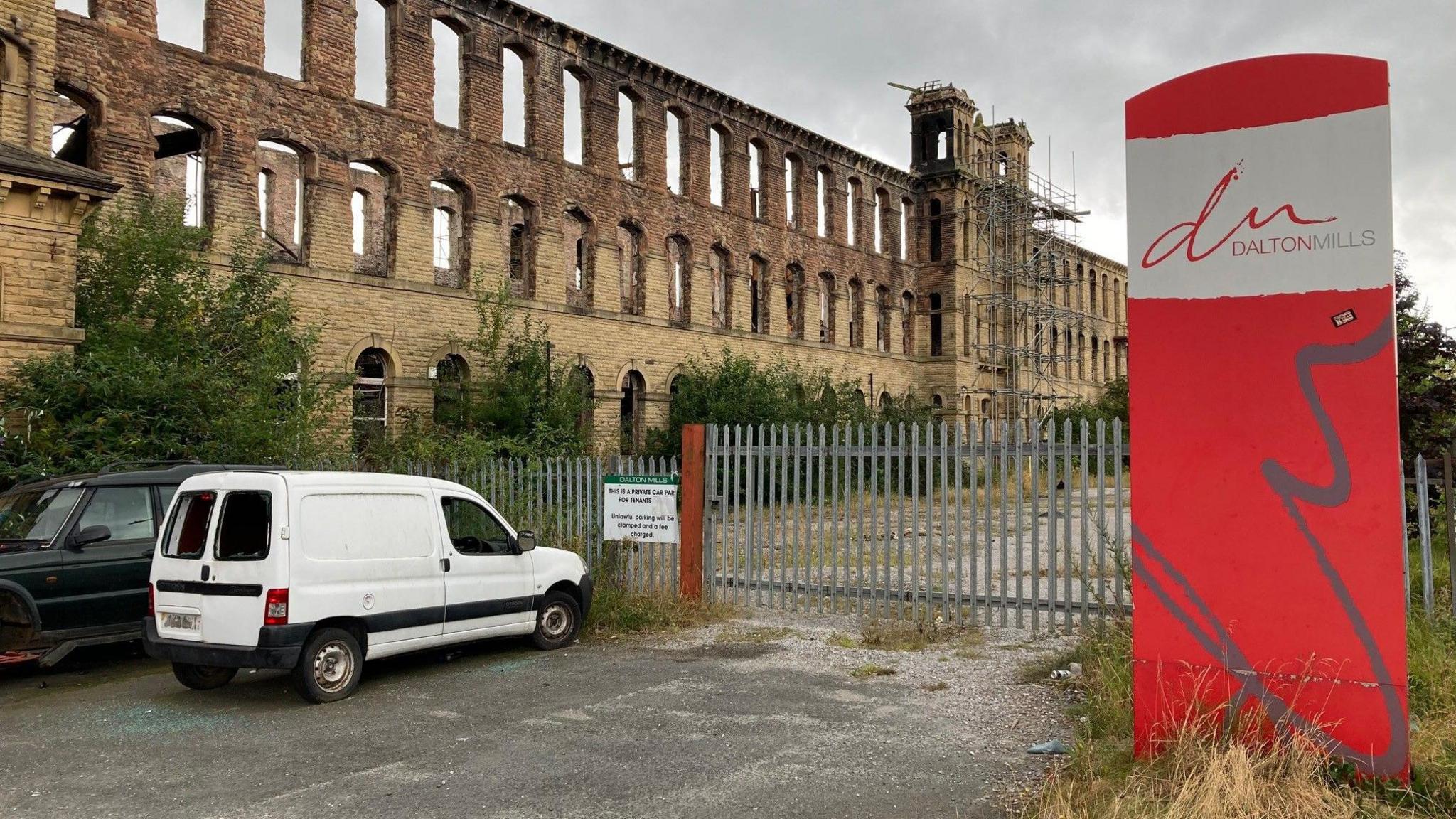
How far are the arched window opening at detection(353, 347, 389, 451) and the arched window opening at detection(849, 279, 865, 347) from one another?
19330mm

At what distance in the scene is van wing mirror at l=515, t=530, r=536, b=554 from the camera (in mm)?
9406

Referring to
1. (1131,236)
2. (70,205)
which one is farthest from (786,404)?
(1131,236)

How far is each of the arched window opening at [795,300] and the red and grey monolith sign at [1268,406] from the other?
2830 centimetres

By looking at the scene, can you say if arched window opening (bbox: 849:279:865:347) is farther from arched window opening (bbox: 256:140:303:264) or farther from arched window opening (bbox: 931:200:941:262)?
arched window opening (bbox: 256:140:303:264)

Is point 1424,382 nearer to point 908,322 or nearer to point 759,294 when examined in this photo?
point 759,294

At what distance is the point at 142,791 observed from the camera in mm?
5758

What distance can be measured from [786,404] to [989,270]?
17273 mm

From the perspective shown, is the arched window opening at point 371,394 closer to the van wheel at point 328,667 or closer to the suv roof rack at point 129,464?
the suv roof rack at point 129,464

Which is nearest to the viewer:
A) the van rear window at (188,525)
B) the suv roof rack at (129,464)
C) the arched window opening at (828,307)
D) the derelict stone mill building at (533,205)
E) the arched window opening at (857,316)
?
the van rear window at (188,525)

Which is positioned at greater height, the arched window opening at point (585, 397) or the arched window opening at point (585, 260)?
the arched window opening at point (585, 260)

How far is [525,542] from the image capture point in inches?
370

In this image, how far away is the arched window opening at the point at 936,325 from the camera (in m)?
40.3

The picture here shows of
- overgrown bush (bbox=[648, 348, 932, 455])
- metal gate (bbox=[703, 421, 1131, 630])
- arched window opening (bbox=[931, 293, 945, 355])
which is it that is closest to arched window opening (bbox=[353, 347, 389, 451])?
overgrown bush (bbox=[648, 348, 932, 455])

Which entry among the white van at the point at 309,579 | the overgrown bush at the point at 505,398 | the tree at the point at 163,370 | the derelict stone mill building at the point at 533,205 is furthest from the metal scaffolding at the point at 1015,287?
the white van at the point at 309,579
